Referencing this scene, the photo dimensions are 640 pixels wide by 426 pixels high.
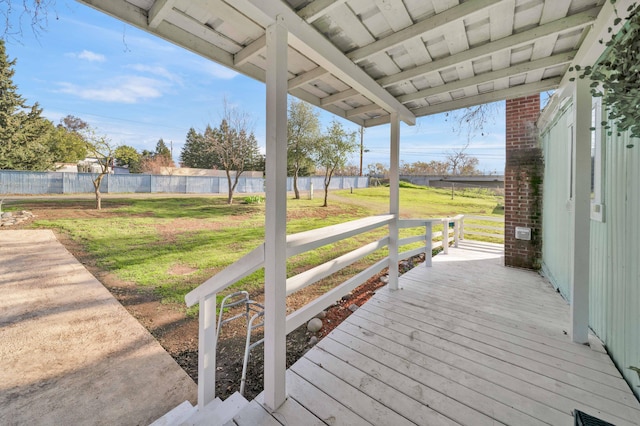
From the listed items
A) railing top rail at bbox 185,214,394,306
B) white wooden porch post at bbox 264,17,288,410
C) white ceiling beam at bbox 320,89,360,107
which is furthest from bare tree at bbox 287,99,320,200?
white wooden porch post at bbox 264,17,288,410

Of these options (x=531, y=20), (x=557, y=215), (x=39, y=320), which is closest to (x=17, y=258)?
(x=39, y=320)

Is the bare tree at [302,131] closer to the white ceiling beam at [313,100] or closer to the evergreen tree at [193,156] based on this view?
the white ceiling beam at [313,100]

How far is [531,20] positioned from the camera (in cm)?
167

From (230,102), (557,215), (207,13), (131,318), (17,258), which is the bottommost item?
(131,318)

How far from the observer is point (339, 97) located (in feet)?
8.50

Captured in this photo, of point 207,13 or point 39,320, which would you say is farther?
point 39,320

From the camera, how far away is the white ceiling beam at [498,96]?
102 inches

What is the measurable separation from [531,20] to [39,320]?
5899 mm

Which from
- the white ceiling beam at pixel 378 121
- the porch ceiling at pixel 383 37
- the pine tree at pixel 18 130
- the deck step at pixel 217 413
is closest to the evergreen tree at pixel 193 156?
the pine tree at pixel 18 130

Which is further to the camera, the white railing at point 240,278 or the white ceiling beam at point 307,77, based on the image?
the white ceiling beam at point 307,77

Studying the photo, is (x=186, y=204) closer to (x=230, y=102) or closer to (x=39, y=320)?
(x=230, y=102)

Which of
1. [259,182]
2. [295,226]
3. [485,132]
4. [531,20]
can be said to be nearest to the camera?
[531,20]

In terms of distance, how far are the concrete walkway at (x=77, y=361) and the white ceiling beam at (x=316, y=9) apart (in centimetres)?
284

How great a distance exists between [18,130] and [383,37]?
78.4ft
